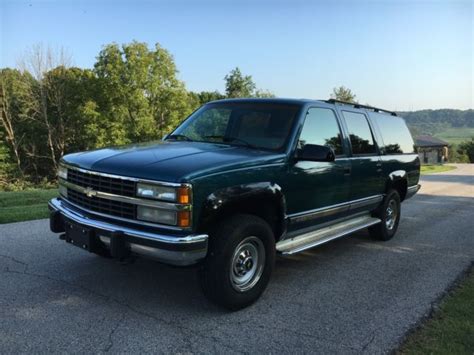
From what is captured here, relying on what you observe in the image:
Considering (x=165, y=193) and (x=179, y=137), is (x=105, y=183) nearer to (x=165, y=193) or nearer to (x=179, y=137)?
(x=165, y=193)

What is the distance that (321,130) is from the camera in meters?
5.16

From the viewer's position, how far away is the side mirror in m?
4.42

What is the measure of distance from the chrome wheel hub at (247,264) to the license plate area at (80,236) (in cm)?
128

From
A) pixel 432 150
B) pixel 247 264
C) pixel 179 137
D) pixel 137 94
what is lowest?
pixel 432 150

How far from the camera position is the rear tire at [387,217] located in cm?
678

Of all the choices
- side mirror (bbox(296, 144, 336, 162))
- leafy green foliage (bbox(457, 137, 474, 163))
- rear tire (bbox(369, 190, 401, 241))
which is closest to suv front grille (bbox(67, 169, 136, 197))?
side mirror (bbox(296, 144, 336, 162))

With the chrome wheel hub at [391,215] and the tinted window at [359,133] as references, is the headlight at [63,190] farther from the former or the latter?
the chrome wheel hub at [391,215]

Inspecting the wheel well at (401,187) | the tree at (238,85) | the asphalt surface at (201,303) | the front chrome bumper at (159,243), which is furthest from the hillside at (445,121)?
the front chrome bumper at (159,243)

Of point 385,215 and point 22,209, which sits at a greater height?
point 385,215

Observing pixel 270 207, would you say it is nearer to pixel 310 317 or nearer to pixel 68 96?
pixel 310 317

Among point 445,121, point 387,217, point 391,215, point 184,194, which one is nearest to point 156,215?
point 184,194

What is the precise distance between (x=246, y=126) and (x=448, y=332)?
2849 millimetres

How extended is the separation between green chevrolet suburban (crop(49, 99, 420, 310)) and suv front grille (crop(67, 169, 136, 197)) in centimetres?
1

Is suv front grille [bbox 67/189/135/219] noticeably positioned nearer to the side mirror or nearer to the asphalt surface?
the asphalt surface
